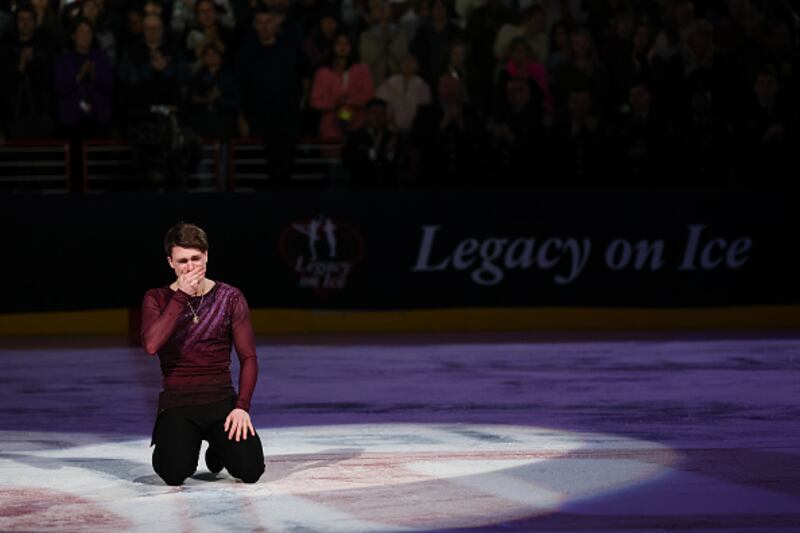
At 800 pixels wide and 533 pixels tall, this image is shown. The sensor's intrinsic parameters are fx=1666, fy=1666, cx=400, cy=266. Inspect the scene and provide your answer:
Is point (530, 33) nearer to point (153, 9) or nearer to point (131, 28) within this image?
point (153, 9)

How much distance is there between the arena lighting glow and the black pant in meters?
0.09

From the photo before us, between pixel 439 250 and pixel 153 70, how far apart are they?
3.79 m


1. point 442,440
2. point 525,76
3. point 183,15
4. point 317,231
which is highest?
point 183,15

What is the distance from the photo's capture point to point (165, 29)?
1825 cm

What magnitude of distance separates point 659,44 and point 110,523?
1264 centimetres

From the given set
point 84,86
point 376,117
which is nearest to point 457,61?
point 376,117

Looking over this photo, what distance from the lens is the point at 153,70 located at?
1794cm

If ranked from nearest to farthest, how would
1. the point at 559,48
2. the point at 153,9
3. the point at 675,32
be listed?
the point at 153,9 < the point at 559,48 < the point at 675,32

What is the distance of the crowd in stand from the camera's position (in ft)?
59.5

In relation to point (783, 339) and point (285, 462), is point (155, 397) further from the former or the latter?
point (783, 339)

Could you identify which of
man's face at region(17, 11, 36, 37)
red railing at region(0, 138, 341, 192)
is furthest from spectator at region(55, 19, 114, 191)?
man's face at region(17, 11, 36, 37)

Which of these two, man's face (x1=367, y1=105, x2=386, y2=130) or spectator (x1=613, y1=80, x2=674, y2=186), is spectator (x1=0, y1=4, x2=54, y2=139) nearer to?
man's face (x1=367, y1=105, x2=386, y2=130)

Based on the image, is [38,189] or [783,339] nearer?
[783,339]

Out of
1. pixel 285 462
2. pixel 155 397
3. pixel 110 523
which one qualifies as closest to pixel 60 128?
pixel 155 397
